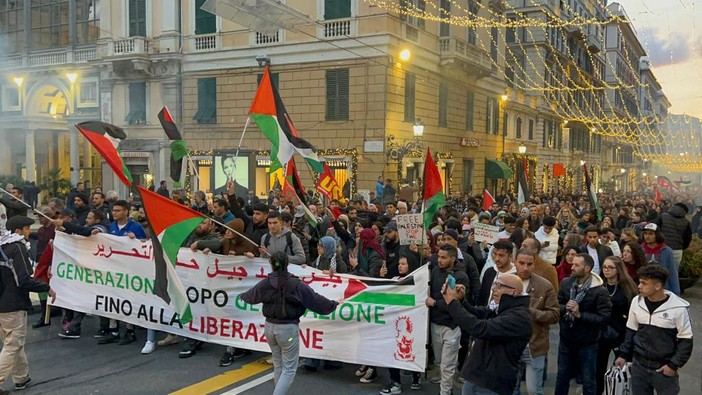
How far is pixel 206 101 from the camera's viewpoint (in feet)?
86.9

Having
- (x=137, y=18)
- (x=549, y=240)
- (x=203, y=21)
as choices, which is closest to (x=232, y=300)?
(x=549, y=240)

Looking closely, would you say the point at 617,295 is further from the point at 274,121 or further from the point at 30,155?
the point at 30,155

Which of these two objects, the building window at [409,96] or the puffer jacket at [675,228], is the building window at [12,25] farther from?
the puffer jacket at [675,228]

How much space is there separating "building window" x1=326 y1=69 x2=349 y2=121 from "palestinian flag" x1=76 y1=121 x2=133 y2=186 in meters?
15.3

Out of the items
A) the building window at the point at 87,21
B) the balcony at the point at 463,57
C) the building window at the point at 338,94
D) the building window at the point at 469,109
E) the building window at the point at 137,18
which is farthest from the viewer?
the building window at the point at 87,21

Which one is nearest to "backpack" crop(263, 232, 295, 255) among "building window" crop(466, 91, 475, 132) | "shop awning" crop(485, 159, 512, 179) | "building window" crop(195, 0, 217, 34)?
"building window" crop(195, 0, 217, 34)

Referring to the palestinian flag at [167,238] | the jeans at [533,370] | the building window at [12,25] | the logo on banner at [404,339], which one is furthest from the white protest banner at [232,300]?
the building window at [12,25]

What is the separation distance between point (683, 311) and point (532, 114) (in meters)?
40.0

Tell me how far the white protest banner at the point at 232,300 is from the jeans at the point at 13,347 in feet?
5.67

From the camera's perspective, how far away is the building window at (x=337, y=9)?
76.3 ft

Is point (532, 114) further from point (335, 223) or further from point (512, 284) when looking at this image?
point (512, 284)

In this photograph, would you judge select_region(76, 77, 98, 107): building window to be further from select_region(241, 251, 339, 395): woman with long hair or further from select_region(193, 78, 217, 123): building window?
select_region(241, 251, 339, 395): woman with long hair

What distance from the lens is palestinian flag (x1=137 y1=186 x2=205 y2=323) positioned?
6.65 metres

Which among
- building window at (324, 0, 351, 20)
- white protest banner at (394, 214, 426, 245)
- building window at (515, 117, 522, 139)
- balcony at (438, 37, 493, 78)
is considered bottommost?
white protest banner at (394, 214, 426, 245)
